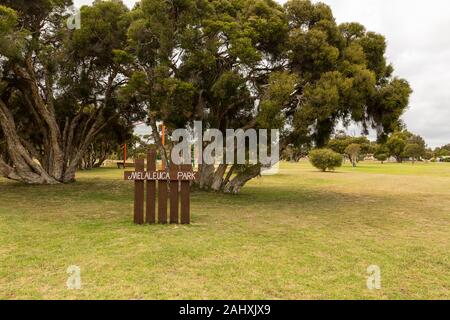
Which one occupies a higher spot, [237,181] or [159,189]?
[159,189]

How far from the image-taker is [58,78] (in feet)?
55.6

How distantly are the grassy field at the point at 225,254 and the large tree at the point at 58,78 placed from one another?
7208 mm

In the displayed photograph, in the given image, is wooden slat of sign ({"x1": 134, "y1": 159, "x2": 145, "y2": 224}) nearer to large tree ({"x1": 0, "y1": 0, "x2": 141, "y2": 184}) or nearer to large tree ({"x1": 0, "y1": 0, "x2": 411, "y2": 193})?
large tree ({"x1": 0, "y1": 0, "x2": 411, "y2": 193})

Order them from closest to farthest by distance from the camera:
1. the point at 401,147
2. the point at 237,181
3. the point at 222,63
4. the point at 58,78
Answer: the point at 222,63
the point at 237,181
the point at 58,78
the point at 401,147

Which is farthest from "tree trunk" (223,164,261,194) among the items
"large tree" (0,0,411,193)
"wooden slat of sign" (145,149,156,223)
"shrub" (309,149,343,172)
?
"shrub" (309,149,343,172)

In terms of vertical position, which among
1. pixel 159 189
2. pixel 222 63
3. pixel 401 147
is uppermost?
pixel 401 147

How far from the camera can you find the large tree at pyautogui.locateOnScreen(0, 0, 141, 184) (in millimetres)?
15016

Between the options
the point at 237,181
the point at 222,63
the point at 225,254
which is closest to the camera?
the point at 225,254

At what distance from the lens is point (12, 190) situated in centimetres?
1556

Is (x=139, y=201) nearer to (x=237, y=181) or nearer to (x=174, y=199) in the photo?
(x=174, y=199)

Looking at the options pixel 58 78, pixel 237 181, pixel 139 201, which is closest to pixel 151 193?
pixel 139 201

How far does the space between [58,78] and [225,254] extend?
14.1 m
